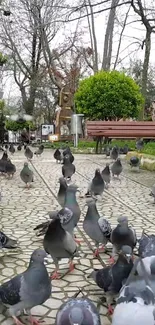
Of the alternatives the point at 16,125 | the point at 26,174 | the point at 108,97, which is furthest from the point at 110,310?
the point at 16,125

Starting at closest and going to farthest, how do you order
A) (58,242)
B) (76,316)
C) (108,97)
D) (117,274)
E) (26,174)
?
(76,316)
(117,274)
(58,242)
(26,174)
(108,97)

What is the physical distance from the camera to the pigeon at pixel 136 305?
7.13 ft

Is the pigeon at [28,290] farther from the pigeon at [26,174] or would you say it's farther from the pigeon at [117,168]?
the pigeon at [117,168]

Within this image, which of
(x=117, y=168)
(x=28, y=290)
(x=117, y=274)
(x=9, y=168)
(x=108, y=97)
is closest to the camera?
(x=28, y=290)

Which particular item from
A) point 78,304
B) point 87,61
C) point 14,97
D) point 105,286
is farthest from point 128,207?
point 14,97

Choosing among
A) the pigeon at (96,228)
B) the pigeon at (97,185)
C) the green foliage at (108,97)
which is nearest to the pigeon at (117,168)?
the pigeon at (97,185)

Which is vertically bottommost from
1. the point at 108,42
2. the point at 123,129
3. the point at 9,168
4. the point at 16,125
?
the point at 9,168

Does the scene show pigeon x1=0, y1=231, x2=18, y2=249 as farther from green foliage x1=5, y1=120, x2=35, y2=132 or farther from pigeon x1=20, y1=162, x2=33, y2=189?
green foliage x1=5, y1=120, x2=35, y2=132

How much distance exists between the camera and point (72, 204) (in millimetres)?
4750

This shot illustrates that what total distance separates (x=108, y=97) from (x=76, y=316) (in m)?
18.8

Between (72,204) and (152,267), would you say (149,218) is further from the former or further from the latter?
(152,267)

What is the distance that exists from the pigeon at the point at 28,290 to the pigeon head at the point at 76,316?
1.79 ft

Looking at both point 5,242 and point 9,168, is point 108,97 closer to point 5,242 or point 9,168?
point 9,168

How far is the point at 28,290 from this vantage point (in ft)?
8.95
